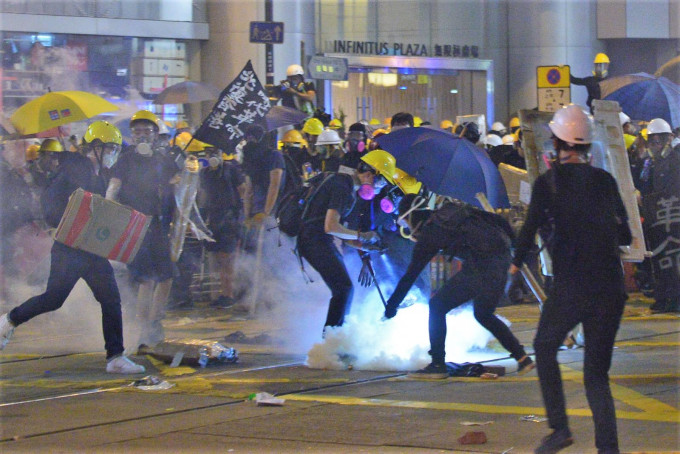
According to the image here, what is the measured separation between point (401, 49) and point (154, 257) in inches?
668

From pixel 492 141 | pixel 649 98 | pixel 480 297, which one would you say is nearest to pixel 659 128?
pixel 649 98

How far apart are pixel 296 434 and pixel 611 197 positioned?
7.37 feet

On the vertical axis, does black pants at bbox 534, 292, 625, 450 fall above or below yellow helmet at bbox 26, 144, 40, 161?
below

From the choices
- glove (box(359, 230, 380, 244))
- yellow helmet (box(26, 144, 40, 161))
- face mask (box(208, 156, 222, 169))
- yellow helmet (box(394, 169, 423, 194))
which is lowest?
glove (box(359, 230, 380, 244))

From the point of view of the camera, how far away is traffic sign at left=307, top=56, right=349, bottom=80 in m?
17.5

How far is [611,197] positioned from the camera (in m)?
5.42

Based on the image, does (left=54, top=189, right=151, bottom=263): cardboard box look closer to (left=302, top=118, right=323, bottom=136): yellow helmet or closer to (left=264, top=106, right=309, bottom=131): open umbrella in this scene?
(left=264, top=106, right=309, bottom=131): open umbrella

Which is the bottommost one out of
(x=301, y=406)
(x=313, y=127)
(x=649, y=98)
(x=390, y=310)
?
(x=301, y=406)

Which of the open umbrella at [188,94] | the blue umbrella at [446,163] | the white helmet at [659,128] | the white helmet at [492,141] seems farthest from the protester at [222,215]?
the white helmet at [659,128]

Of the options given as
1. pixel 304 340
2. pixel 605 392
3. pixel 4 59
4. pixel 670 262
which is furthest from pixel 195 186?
pixel 4 59

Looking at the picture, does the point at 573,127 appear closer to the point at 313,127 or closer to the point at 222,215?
the point at 222,215

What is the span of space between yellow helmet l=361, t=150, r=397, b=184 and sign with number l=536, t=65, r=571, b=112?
15.6ft

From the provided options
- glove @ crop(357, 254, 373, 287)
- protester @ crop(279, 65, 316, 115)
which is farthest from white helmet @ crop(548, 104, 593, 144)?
protester @ crop(279, 65, 316, 115)

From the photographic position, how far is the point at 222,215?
1272cm
